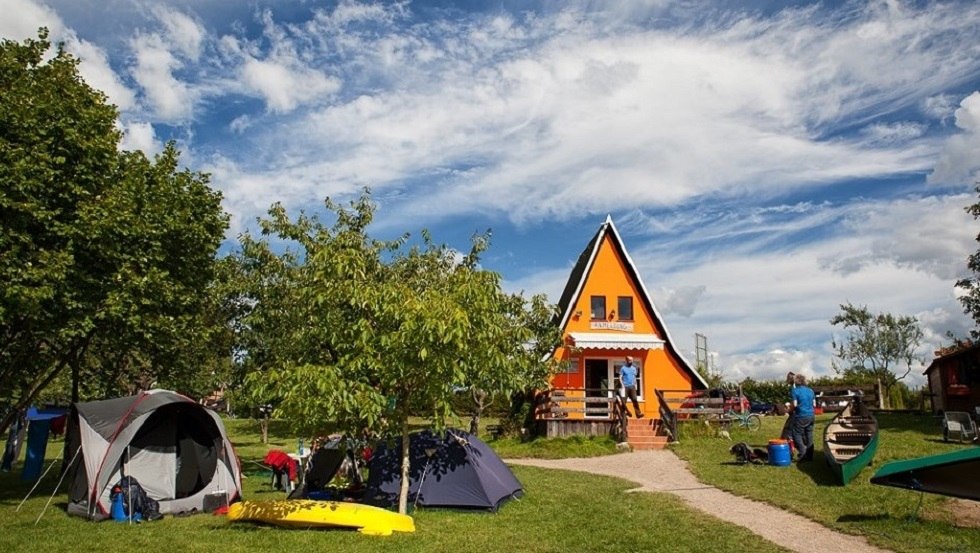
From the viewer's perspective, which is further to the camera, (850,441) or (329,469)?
(850,441)

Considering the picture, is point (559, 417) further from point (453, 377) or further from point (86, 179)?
point (86, 179)

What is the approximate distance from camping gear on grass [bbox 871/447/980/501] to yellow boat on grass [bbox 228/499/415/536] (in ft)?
23.8

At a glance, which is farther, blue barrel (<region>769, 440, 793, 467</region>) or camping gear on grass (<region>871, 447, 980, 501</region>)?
blue barrel (<region>769, 440, 793, 467</region>)

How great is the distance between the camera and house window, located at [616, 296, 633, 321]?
29.2m

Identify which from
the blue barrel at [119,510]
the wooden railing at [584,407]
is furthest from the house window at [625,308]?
the blue barrel at [119,510]

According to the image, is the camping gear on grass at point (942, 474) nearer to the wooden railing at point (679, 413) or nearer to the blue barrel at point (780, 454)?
the blue barrel at point (780, 454)

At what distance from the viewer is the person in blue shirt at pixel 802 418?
1619 cm

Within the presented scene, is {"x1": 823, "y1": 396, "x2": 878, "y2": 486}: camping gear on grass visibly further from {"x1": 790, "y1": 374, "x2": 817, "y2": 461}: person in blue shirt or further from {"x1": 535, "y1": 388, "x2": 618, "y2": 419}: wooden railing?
{"x1": 535, "y1": 388, "x2": 618, "y2": 419}: wooden railing

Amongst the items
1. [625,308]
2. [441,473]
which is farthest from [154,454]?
[625,308]

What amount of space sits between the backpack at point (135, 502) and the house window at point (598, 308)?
1922 cm

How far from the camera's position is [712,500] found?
13.4 meters

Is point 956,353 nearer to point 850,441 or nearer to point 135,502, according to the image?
point 850,441

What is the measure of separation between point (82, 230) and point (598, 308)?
760 inches

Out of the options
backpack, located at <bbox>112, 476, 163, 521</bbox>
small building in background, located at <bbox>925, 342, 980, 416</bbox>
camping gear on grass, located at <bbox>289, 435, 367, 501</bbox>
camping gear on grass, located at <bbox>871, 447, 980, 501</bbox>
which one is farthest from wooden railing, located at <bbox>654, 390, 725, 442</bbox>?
backpack, located at <bbox>112, 476, 163, 521</bbox>
